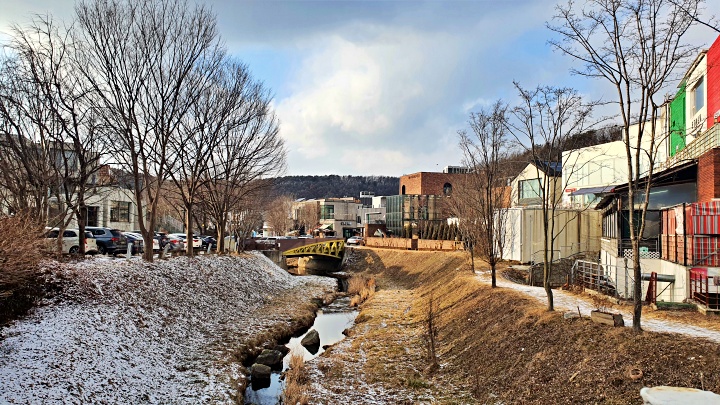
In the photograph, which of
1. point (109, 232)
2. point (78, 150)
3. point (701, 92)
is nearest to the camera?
point (78, 150)

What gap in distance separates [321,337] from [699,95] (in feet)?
69.1

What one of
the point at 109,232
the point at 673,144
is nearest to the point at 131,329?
the point at 109,232

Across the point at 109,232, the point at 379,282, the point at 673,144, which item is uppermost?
the point at 673,144

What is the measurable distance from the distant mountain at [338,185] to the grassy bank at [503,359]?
15386 centimetres

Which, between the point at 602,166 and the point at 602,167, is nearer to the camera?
the point at 602,166

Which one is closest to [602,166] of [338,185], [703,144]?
[703,144]

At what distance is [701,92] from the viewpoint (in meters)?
22.1

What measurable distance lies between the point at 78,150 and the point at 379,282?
2470cm

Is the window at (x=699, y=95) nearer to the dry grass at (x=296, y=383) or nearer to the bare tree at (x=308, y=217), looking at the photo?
the dry grass at (x=296, y=383)

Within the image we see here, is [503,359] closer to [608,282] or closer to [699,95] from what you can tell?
[608,282]

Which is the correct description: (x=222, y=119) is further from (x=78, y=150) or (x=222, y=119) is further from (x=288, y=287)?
(x=288, y=287)

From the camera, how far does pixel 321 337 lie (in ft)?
62.2

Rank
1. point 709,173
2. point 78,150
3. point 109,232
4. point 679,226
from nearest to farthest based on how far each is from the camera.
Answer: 1. point 679,226
2. point 709,173
3. point 78,150
4. point 109,232

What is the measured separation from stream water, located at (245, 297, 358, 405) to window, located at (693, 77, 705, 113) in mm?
19416
